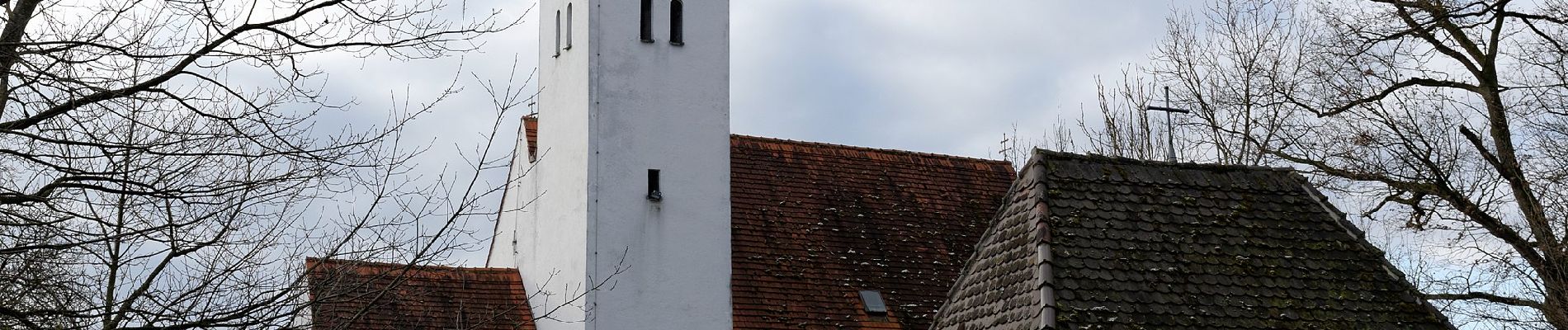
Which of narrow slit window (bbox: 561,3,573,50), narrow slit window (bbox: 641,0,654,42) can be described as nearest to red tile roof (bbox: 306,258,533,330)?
narrow slit window (bbox: 561,3,573,50)

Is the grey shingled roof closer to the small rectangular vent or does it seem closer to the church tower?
the church tower

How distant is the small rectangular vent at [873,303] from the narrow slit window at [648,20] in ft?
13.4

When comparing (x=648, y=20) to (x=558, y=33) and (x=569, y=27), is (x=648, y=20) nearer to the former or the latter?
(x=569, y=27)

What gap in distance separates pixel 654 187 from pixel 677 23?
2.10 metres

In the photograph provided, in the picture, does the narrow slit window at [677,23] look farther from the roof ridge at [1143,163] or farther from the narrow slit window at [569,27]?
the roof ridge at [1143,163]

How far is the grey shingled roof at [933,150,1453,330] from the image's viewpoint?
11.3 meters

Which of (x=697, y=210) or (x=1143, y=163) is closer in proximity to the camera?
(x=1143, y=163)

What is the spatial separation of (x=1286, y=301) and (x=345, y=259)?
6.58 m

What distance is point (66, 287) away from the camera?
8.53m

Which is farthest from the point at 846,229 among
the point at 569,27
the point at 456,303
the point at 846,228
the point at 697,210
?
the point at 456,303

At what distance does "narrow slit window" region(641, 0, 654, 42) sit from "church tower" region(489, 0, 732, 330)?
2cm

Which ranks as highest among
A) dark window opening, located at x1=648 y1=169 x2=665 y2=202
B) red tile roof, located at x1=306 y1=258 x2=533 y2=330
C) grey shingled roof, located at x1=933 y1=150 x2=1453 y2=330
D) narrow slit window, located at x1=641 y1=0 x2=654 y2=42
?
narrow slit window, located at x1=641 y1=0 x2=654 y2=42

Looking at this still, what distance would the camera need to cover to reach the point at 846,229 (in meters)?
21.2

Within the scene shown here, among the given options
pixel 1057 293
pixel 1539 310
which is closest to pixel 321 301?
pixel 1057 293
